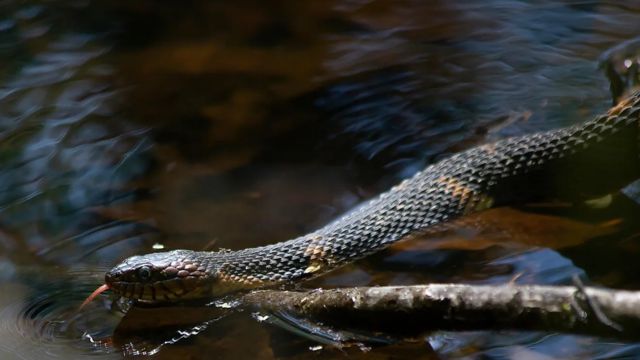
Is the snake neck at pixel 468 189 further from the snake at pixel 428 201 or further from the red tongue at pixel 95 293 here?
the red tongue at pixel 95 293

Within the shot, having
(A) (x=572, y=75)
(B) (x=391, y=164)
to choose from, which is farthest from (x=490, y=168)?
(A) (x=572, y=75)

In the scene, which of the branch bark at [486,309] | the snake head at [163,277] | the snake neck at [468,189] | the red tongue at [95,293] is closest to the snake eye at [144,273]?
the snake head at [163,277]

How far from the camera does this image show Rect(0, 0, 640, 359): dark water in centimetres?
582

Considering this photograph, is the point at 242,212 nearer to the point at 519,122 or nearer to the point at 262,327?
the point at 262,327

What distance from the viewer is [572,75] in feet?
27.9

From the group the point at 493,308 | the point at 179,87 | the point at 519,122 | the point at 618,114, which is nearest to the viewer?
the point at 493,308

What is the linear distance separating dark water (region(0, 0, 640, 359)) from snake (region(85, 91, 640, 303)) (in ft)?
0.50

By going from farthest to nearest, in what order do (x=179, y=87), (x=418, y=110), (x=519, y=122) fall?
(x=179, y=87) < (x=418, y=110) < (x=519, y=122)

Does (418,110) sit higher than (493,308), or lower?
lower

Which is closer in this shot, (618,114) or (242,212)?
(618,114)

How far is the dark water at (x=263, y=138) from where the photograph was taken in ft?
19.1

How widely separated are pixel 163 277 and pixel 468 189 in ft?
7.21

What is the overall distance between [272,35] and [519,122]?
344 cm

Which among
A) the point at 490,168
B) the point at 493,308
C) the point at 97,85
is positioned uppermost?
the point at 493,308
